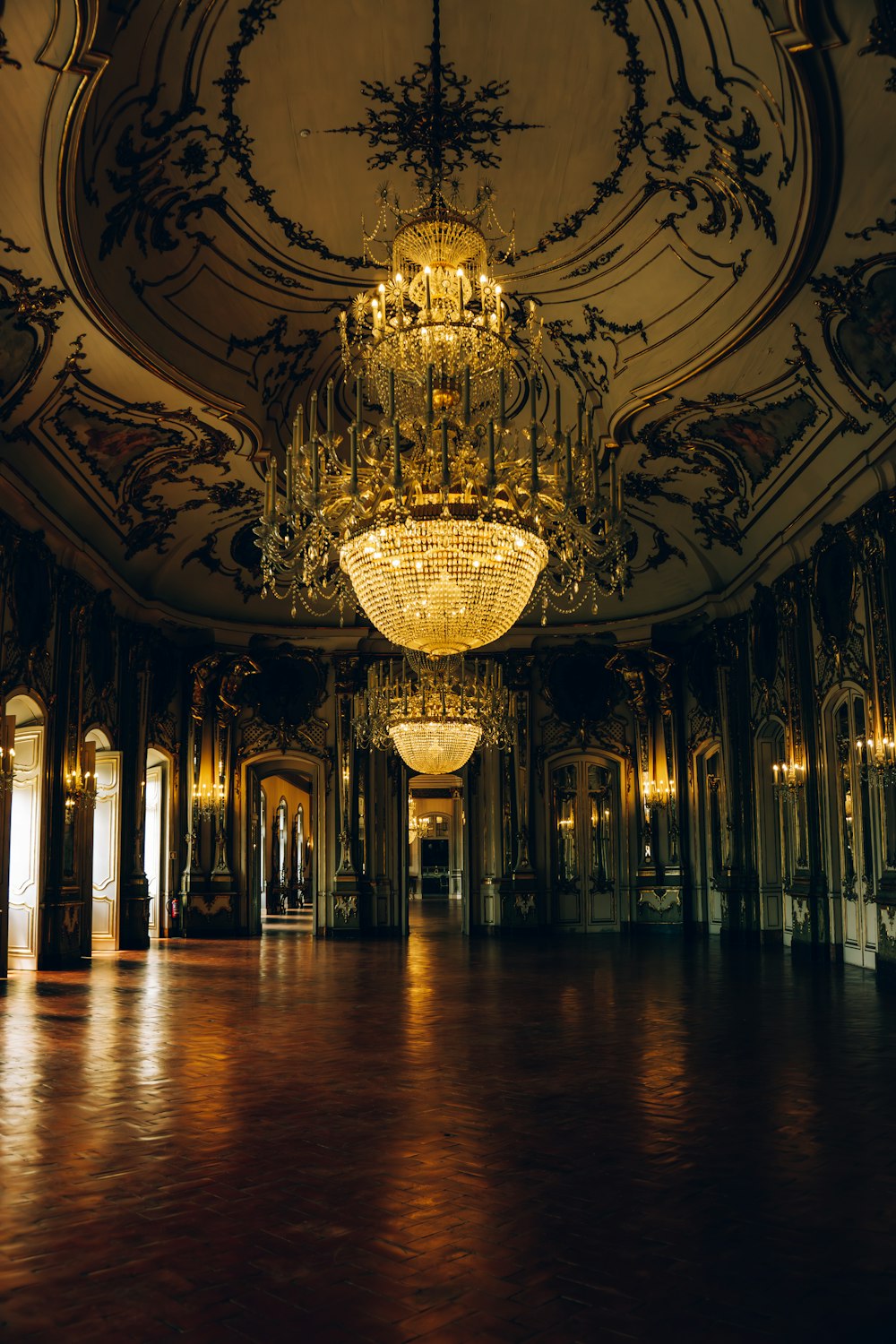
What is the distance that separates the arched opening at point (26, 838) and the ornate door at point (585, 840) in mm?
8511

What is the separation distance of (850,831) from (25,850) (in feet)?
30.3

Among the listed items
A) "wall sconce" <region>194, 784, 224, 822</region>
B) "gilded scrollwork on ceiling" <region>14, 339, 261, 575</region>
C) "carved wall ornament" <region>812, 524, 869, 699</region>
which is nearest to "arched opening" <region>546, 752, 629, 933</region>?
"wall sconce" <region>194, 784, 224, 822</region>

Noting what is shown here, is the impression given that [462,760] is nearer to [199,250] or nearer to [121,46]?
[199,250]

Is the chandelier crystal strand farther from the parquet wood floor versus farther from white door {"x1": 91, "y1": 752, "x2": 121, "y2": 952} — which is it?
white door {"x1": 91, "y1": 752, "x2": 121, "y2": 952}

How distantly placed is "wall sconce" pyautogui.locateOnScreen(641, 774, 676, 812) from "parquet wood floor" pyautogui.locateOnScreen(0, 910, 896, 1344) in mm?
8643

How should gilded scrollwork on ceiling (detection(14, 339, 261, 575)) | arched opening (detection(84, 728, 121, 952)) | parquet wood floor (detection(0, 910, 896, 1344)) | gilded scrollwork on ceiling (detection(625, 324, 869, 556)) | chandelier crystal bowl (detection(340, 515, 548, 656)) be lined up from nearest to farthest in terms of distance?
parquet wood floor (detection(0, 910, 896, 1344)) → chandelier crystal bowl (detection(340, 515, 548, 656)) → gilded scrollwork on ceiling (detection(625, 324, 869, 556)) → gilded scrollwork on ceiling (detection(14, 339, 261, 575)) → arched opening (detection(84, 728, 121, 952))

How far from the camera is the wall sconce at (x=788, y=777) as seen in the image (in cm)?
1295

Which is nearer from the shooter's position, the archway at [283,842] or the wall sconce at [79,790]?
the wall sconce at [79,790]

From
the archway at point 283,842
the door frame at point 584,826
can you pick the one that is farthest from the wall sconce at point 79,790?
the door frame at point 584,826

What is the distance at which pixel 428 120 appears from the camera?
8.22 meters

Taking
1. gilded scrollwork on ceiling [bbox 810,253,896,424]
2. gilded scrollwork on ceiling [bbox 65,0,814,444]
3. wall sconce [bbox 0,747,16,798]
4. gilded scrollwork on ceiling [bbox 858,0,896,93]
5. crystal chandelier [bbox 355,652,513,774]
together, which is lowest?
wall sconce [bbox 0,747,16,798]

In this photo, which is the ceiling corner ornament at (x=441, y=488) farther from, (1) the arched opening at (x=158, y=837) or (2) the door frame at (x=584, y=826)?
(2) the door frame at (x=584, y=826)

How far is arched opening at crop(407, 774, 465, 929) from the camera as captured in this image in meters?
33.7

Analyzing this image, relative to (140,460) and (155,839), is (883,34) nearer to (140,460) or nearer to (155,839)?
(140,460)
